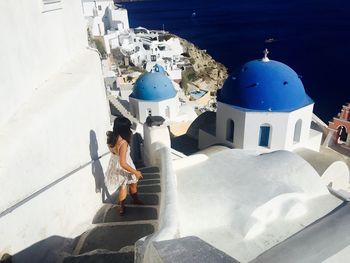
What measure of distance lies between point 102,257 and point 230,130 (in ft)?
29.2

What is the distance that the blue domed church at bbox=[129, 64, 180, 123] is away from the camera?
16.0 meters

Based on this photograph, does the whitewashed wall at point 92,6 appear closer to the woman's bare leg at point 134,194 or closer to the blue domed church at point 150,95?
the blue domed church at point 150,95

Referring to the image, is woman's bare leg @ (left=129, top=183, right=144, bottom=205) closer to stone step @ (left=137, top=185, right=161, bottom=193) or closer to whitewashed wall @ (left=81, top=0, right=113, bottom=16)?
stone step @ (left=137, top=185, right=161, bottom=193)

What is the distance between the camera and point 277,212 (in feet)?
15.7

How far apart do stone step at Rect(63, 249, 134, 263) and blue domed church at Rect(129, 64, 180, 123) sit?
41.5 ft

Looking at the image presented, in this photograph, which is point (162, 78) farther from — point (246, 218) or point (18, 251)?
point (18, 251)

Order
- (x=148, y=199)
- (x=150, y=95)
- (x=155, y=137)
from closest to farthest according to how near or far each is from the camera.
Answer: (x=148, y=199)
(x=155, y=137)
(x=150, y=95)

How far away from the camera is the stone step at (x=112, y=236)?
3859 mm

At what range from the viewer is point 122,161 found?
430 centimetres

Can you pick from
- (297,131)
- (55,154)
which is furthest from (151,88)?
(55,154)

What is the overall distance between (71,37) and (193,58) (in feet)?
155

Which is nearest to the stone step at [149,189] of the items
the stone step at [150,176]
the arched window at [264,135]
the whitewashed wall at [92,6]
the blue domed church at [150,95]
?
the stone step at [150,176]

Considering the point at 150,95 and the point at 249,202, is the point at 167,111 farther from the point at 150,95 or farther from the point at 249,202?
the point at 249,202

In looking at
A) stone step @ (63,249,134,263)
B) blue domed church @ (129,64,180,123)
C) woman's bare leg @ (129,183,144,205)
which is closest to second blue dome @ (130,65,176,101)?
blue domed church @ (129,64,180,123)
